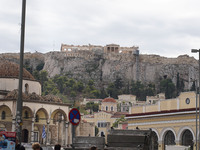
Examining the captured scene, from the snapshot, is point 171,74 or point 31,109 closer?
point 31,109

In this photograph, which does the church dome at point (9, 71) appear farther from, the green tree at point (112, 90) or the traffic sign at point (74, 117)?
the green tree at point (112, 90)

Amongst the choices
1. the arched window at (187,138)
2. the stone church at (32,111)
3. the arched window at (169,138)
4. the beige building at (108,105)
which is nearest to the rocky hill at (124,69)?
the beige building at (108,105)

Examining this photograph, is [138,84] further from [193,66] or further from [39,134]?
[39,134]

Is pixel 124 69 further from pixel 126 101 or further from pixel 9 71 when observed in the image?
pixel 9 71

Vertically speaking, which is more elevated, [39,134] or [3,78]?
[3,78]

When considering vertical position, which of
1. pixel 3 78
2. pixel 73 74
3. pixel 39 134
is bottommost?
pixel 39 134

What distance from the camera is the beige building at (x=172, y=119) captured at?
52.9m

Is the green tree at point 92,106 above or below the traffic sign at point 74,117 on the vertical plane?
above

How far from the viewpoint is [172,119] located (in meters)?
55.1

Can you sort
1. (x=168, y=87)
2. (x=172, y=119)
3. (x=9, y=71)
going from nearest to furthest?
1. (x=172, y=119)
2. (x=9, y=71)
3. (x=168, y=87)

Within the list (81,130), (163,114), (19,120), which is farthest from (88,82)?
(19,120)

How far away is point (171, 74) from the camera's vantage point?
19575cm

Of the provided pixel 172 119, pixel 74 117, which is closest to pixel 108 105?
pixel 172 119

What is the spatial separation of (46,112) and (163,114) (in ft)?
51.1
